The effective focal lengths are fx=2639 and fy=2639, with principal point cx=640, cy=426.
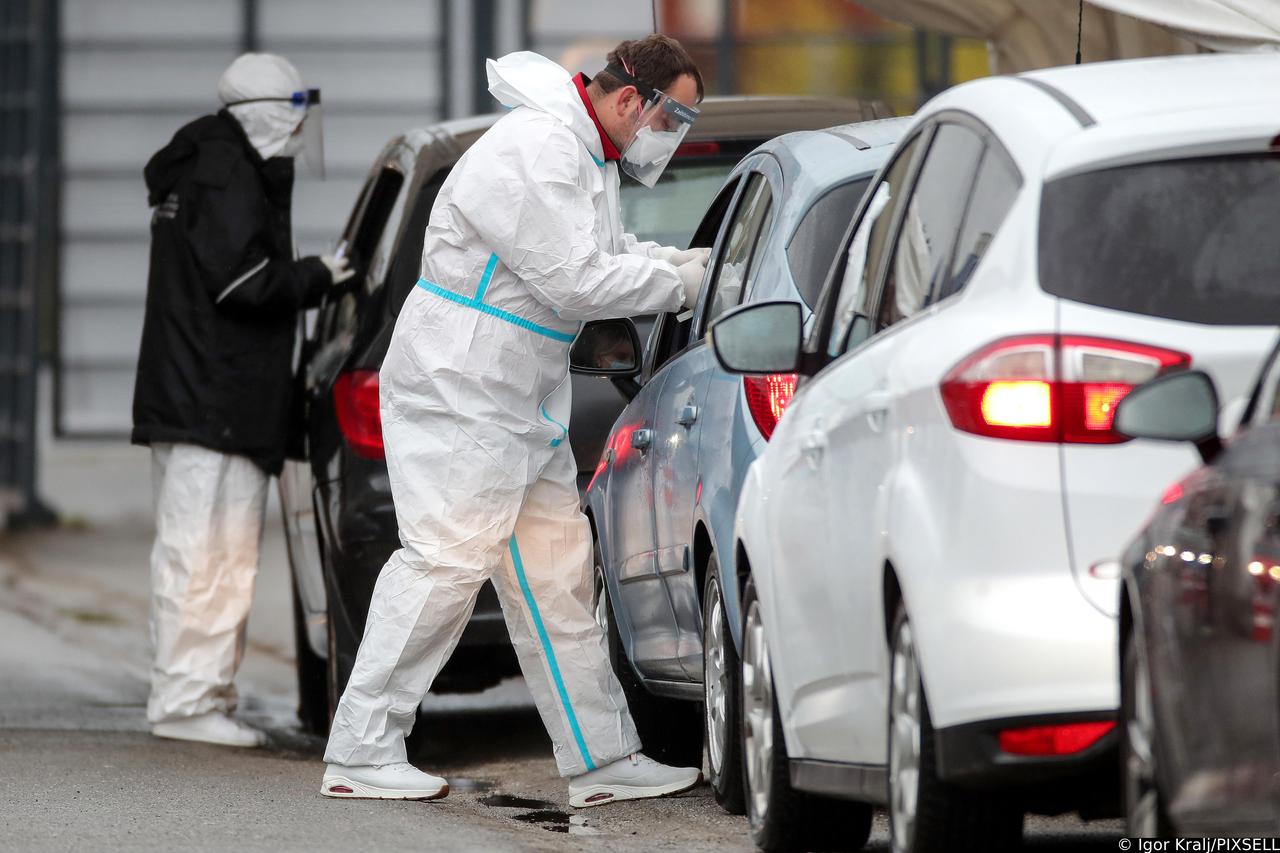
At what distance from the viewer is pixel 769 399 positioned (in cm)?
593

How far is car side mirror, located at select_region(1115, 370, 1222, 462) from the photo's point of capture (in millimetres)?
3695

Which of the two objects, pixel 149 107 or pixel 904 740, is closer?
pixel 904 740

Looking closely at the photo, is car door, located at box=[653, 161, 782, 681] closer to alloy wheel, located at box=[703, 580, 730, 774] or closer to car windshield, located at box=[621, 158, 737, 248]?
alloy wheel, located at box=[703, 580, 730, 774]

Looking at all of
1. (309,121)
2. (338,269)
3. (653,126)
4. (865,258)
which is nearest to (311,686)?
(338,269)

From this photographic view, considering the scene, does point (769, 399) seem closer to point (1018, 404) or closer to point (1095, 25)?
point (1018, 404)

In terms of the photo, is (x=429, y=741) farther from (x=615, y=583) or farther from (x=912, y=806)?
(x=912, y=806)

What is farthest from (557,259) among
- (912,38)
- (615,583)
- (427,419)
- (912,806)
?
(912,38)

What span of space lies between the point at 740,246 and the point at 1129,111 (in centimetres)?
222

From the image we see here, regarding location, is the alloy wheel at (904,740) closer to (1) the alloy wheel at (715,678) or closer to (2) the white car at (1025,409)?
(2) the white car at (1025,409)

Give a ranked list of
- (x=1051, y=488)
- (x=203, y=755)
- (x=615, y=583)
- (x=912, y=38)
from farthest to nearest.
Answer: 1. (x=912, y=38)
2. (x=203, y=755)
3. (x=615, y=583)
4. (x=1051, y=488)

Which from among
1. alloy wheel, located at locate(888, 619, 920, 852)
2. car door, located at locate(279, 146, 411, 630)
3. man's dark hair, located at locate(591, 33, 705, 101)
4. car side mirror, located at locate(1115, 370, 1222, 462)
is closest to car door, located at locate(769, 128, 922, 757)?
alloy wheel, located at locate(888, 619, 920, 852)

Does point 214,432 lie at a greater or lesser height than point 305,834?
greater

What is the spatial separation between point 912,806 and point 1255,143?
1234mm

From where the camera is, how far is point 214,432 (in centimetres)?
865
